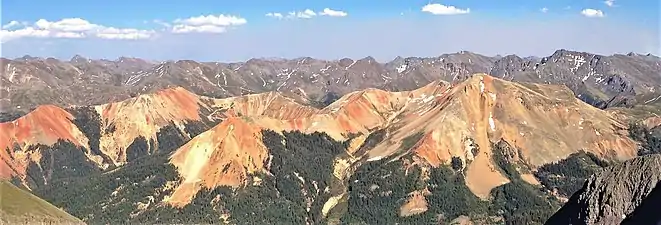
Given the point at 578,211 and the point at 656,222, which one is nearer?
the point at 656,222

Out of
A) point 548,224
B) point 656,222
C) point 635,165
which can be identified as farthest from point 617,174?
point 656,222

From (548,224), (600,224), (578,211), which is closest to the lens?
(600,224)

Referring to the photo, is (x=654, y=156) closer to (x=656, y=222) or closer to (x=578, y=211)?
(x=578, y=211)

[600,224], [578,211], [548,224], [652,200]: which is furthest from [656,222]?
[548,224]

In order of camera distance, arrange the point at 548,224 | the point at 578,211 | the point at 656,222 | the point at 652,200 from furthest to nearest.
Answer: the point at 548,224 → the point at 578,211 → the point at 652,200 → the point at 656,222

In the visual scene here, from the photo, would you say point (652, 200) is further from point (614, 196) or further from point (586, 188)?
point (586, 188)

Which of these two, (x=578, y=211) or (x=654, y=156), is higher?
(x=654, y=156)
